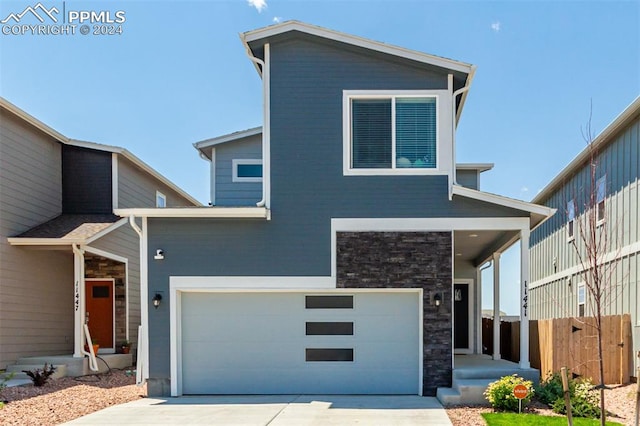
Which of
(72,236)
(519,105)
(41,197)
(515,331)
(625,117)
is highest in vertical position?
(519,105)

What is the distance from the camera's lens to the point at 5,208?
11836mm

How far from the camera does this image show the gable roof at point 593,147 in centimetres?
1085

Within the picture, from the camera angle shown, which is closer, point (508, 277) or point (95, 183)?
point (95, 183)

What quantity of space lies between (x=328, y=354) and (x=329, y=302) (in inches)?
36.5

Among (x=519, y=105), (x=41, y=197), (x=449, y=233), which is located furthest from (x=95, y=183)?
(x=519, y=105)

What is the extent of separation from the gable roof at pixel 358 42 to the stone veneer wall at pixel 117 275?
7787 mm

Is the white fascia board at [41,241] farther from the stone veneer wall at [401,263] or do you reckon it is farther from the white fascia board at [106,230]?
the stone veneer wall at [401,263]

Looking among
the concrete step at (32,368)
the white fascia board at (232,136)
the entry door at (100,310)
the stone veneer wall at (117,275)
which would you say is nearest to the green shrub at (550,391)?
the white fascia board at (232,136)

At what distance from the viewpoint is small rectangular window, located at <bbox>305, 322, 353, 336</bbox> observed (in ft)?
30.9

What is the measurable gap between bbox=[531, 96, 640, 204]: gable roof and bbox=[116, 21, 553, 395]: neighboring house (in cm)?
282

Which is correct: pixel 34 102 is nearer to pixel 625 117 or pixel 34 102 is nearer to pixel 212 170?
pixel 212 170

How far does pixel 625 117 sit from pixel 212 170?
31.3 ft

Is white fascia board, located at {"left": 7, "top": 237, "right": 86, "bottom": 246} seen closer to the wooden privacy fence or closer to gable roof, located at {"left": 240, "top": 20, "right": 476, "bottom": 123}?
gable roof, located at {"left": 240, "top": 20, "right": 476, "bottom": 123}

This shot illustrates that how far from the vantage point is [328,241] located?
30.7 ft
